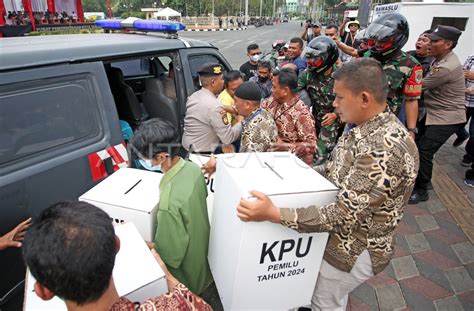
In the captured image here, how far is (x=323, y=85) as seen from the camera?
9.51ft

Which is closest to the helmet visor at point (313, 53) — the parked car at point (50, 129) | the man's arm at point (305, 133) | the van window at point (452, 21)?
the man's arm at point (305, 133)

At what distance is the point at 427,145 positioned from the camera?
3291 millimetres

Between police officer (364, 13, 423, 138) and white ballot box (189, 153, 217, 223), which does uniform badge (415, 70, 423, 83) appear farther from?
white ballot box (189, 153, 217, 223)

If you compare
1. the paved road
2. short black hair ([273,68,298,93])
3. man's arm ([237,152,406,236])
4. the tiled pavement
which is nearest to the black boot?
the tiled pavement

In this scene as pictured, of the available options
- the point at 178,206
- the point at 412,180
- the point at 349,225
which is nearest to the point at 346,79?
the point at 412,180

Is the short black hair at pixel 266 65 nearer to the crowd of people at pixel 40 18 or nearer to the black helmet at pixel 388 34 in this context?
the black helmet at pixel 388 34

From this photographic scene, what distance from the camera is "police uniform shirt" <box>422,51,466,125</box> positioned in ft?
10.0

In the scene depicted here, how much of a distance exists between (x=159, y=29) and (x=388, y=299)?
2967 mm

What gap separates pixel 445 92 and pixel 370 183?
8.93 feet

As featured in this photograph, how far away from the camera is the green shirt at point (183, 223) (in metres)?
1.50

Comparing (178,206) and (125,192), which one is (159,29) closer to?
(125,192)

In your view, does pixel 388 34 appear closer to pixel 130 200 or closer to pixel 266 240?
pixel 266 240

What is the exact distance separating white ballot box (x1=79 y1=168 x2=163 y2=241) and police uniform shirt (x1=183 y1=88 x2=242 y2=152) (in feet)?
3.23

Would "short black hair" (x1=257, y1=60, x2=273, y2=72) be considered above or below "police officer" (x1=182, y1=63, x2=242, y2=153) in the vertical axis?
above
